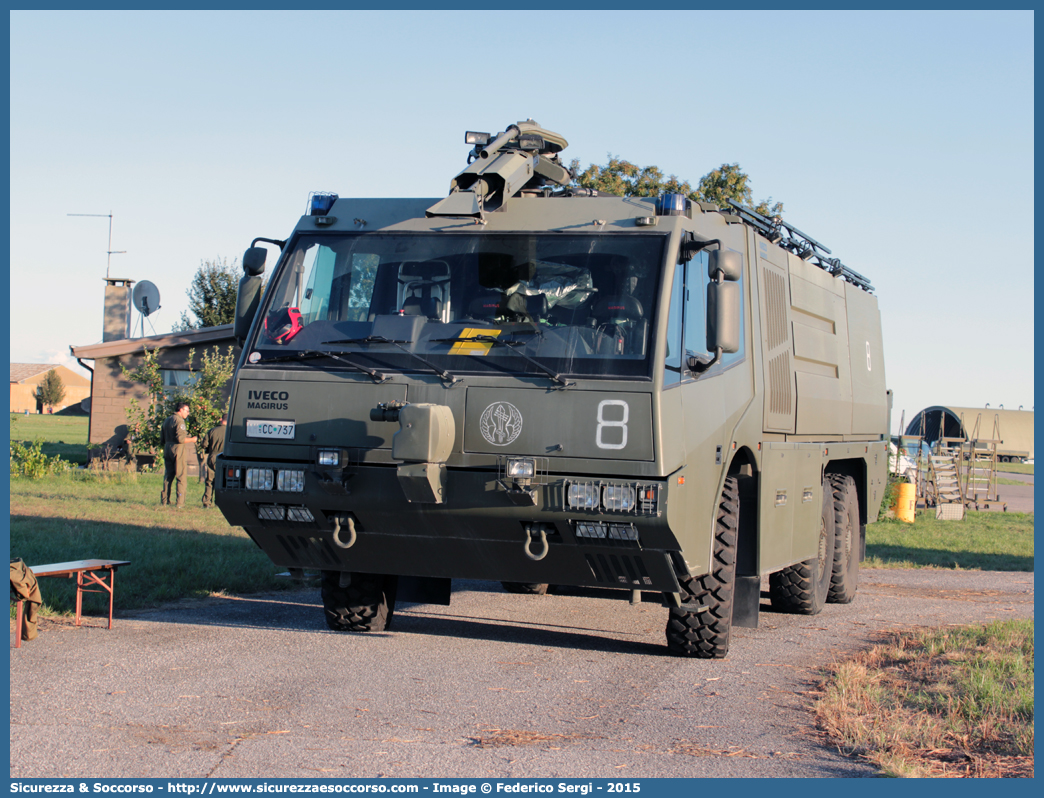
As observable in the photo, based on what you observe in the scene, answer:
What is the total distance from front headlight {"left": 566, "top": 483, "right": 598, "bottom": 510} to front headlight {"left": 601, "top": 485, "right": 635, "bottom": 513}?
0.20 ft

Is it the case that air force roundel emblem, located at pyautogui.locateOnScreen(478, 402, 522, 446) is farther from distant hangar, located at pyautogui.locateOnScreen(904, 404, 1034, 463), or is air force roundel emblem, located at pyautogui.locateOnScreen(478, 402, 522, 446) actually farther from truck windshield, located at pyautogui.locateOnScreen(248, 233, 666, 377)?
distant hangar, located at pyautogui.locateOnScreen(904, 404, 1034, 463)

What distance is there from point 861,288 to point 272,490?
27.4 ft

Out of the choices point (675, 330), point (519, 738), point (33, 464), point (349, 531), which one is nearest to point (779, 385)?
point (675, 330)

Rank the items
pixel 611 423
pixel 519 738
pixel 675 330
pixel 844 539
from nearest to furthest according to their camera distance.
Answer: pixel 519 738, pixel 611 423, pixel 675 330, pixel 844 539

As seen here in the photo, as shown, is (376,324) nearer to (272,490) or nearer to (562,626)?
(272,490)

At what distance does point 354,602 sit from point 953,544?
14180mm

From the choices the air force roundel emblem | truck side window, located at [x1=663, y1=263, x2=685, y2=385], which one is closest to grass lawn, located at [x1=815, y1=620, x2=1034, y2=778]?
truck side window, located at [x1=663, y1=263, x2=685, y2=385]

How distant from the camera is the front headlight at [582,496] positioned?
6910 mm

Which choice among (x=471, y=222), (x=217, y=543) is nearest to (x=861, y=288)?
(x=471, y=222)

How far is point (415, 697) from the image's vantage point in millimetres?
6605

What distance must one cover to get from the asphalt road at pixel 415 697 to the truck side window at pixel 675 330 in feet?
6.61

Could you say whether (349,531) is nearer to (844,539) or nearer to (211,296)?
(844,539)

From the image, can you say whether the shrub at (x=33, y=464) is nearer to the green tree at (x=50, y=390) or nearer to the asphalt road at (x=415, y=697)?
the asphalt road at (x=415, y=697)
